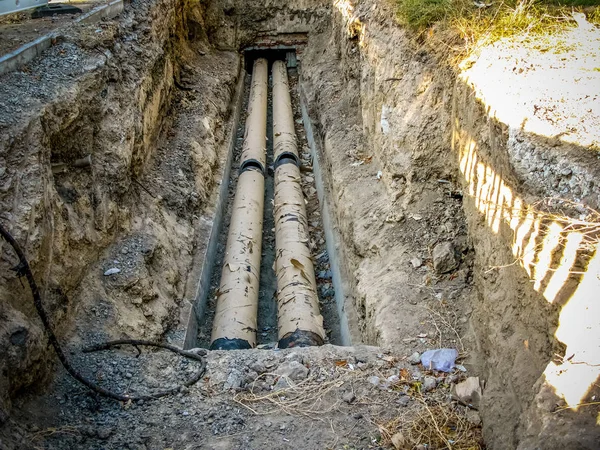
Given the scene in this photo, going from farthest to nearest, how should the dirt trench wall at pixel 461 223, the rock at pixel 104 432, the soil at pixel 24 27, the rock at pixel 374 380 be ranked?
the soil at pixel 24 27 → the rock at pixel 374 380 → the rock at pixel 104 432 → the dirt trench wall at pixel 461 223

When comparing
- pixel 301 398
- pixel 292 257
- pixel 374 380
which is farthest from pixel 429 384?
pixel 292 257

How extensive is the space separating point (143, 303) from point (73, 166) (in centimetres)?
177

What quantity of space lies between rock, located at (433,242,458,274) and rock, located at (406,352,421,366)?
1116 millimetres

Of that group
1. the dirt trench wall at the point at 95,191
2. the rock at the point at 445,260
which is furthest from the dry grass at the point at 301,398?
the dirt trench wall at the point at 95,191

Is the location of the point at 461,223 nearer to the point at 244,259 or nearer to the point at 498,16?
the point at 498,16

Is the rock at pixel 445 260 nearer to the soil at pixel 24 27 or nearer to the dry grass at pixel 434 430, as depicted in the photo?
the dry grass at pixel 434 430

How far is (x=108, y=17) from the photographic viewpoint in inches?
347

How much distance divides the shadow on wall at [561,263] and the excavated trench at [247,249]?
8 centimetres

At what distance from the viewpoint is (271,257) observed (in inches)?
340

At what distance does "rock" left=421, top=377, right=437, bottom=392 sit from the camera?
450 cm

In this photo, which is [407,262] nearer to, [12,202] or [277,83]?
[12,202]

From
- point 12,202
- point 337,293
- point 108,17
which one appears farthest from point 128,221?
point 108,17

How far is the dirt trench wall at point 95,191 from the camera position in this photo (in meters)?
4.55

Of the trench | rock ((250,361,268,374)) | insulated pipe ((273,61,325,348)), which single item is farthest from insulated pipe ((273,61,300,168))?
rock ((250,361,268,374))
